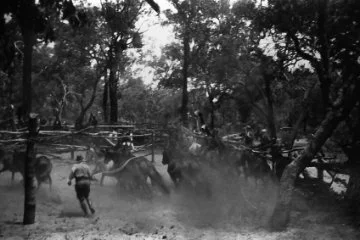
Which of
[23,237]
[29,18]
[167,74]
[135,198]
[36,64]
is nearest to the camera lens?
[29,18]

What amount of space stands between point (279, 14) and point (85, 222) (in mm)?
12601

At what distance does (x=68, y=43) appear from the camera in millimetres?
29766

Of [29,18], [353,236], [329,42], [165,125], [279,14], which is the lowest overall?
[353,236]

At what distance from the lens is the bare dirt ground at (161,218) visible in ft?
34.7

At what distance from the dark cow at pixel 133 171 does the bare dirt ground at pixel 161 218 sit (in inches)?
19.3

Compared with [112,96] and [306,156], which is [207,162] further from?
[112,96]

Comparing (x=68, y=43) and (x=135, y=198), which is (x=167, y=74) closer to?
(x=68, y=43)

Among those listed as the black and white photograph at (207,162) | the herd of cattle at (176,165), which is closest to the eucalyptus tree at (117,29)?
the black and white photograph at (207,162)

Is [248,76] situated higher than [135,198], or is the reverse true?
[248,76]

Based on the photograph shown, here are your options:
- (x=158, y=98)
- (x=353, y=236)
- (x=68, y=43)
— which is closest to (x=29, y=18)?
(x=353, y=236)

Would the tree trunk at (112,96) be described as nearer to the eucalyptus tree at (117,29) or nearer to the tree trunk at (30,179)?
the eucalyptus tree at (117,29)

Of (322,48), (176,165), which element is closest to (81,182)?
(176,165)

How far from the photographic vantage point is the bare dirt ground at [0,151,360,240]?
1057 cm

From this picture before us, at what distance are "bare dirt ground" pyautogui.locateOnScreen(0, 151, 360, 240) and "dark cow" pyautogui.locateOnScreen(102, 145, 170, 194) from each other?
1.61 feet
